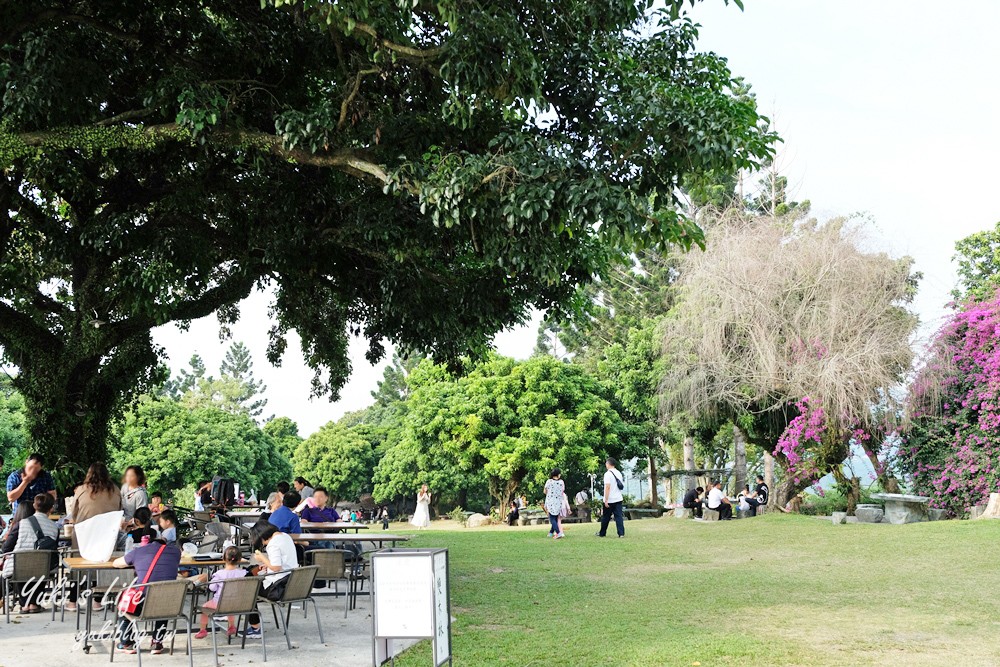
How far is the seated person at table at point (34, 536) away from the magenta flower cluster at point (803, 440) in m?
17.4

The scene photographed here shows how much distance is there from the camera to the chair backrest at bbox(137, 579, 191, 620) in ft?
23.8

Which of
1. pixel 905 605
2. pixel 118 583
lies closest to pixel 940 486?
pixel 905 605

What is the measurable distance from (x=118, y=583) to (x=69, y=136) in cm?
467

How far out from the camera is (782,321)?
2298 cm

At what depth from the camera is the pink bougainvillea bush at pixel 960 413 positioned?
2139cm

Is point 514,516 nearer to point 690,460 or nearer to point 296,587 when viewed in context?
point 690,460

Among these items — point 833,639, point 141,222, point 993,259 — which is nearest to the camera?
point 833,639

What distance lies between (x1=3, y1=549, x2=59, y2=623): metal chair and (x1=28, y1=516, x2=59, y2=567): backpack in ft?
0.08

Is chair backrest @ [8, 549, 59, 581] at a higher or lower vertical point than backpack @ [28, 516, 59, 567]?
lower

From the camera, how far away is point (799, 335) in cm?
2278

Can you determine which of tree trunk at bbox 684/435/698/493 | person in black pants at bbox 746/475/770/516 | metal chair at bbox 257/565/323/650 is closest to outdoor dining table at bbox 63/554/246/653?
metal chair at bbox 257/565/323/650

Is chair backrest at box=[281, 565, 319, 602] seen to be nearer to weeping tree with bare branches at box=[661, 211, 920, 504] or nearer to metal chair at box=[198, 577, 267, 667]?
metal chair at box=[198, 577, 267, 667]

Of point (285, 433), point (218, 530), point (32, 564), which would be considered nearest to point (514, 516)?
point (218, 530)

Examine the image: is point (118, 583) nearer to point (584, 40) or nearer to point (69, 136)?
point (69, 136)
